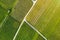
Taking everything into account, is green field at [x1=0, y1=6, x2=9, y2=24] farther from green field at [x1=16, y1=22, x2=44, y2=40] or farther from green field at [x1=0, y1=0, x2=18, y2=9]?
green field at [x1=16, y1=22, x2=44, y2=40]

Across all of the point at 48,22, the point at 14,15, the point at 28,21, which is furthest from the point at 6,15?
the point at 48,22

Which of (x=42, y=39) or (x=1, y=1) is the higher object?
(x=1, y=1)

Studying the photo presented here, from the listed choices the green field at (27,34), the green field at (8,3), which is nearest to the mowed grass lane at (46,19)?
the green field at (27,34)

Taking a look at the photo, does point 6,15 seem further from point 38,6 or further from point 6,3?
point 38,6

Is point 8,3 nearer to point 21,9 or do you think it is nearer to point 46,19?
point 21,9

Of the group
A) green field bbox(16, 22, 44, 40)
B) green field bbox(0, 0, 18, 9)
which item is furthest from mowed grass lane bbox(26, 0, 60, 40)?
green field bbox(0, 0, 18, 9)

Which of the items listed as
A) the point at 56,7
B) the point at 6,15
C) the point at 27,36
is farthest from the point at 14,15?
the point at 56,7
